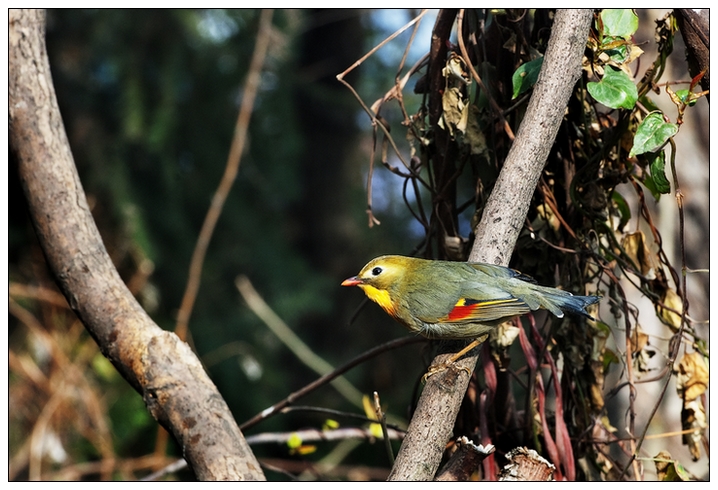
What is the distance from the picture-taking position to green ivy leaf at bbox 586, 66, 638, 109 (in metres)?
1.74

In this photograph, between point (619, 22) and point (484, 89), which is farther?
point (484, 89)

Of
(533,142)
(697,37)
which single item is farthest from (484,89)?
(697,37)

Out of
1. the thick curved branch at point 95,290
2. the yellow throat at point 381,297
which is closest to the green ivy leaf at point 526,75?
the yellow throat at point 381,297

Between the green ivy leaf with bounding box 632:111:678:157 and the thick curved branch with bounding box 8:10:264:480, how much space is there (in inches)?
55.2

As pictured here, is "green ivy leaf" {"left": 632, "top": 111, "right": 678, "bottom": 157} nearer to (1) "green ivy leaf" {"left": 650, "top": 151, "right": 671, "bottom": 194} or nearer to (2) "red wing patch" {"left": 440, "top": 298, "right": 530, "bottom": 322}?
(1) "green ivy leaf" {"left": 650, "top": 151, "right": 671, "bottom": 194}

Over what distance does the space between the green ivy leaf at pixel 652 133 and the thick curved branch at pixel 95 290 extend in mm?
1402

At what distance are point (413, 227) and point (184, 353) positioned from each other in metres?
5.27

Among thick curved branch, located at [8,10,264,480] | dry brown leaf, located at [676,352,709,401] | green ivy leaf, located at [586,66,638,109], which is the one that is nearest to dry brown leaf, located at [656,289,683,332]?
dry brown leaf, located at [676,352,709,401]

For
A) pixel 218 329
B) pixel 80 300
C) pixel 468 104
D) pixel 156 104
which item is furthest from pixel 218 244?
pixel 468 104

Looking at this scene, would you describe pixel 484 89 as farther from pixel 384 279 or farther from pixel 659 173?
pixel 384 279

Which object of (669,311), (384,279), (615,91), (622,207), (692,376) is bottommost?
(692,376)

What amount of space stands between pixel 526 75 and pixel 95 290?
1.51 metres

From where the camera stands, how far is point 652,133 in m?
1.75

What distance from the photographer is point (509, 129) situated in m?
1.94
